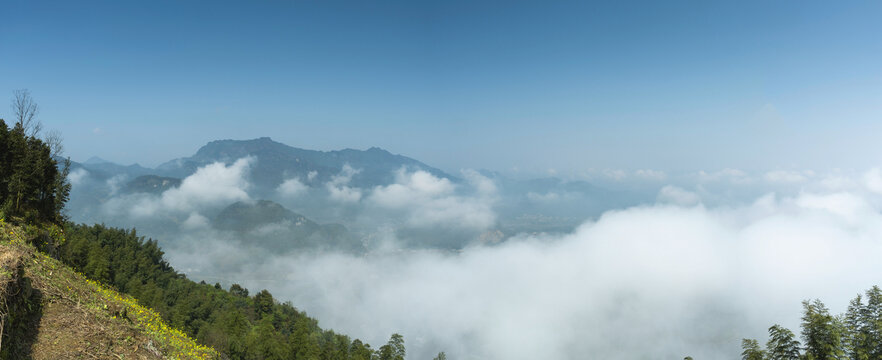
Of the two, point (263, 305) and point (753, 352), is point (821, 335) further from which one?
point (263, 305)

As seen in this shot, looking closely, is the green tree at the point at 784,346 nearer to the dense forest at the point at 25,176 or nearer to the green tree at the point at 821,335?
the green tree at the point at 821,335

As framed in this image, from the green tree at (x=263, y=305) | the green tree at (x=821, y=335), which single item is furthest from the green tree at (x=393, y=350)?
the green tree at (x=821, y=335)

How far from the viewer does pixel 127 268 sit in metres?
65.9

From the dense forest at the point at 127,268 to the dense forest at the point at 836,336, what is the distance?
53.0 metres

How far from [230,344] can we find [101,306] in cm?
4174

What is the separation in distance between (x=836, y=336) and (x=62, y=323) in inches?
1942

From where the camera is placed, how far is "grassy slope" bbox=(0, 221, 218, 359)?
10797 millimetres

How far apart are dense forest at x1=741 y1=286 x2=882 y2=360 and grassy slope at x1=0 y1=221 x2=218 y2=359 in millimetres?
44603

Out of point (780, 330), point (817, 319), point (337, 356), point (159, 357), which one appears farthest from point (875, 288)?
point (337, 356)

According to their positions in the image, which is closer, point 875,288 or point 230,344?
point 875,288

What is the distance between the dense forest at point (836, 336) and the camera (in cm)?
2906

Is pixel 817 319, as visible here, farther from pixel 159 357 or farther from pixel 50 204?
pixel 50 204

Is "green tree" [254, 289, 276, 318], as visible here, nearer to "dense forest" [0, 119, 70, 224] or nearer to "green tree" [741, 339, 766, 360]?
"dense forest" [0, 119, 70, 224]

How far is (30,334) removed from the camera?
36.6 feet
